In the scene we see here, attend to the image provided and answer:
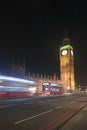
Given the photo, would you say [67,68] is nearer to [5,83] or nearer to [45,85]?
[45,85]

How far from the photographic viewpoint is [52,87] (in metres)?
61.5

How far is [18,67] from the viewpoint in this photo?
4235 inches

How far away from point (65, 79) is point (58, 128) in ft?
442

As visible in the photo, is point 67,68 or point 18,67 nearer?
point 18,67

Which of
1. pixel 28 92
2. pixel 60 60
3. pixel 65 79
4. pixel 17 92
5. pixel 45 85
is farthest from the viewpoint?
pixel 60 60

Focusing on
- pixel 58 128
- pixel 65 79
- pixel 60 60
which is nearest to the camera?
pixel 58 128

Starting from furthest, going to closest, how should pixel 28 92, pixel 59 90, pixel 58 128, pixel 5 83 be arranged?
pixel 59 90, pixel 28 92, pixel 5 83, pixel 58 128

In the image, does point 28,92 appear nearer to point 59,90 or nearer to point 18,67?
point 59,90

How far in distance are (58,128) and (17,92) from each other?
32785 mm

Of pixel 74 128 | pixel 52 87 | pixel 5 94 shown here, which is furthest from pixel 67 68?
pixel 74 128

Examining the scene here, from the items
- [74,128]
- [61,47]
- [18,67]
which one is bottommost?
[74,128]

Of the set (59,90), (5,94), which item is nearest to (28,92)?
(5,94)

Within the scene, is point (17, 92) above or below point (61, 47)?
below

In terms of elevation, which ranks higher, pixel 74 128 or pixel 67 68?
pixel 67 68
